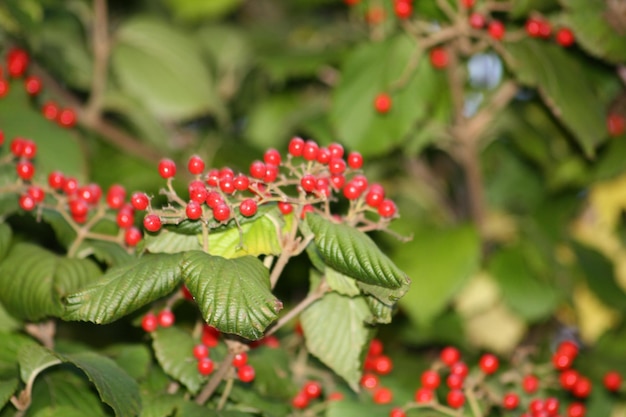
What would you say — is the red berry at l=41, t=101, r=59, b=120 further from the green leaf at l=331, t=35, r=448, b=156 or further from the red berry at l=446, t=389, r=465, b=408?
the red berry at l=446, t=389, r=465, b=408

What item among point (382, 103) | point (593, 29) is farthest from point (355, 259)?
point (593, 29)

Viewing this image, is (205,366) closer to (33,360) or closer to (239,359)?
(239,359)

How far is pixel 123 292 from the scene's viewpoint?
103 cm

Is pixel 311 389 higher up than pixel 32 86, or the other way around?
pixel 32 86

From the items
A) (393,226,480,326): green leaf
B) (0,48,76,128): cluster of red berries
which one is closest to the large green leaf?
(393,226,480,326): green leaf

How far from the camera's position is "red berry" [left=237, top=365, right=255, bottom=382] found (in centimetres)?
117

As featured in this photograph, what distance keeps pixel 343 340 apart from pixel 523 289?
0.87m

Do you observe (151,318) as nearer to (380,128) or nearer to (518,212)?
(380,128)

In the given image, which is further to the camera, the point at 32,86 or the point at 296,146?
the point at 32,86

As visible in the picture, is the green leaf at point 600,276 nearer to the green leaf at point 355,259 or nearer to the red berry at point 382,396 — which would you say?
the red berry at point 382,396

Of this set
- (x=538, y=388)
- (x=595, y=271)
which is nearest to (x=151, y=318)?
(x=538, y=388)

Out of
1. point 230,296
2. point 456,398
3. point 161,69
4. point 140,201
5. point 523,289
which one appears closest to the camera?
point 230,296

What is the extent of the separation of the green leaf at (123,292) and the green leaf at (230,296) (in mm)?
39

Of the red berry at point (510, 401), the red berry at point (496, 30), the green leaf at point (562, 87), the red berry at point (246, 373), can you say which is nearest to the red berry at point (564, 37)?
the green leaf at point (562, 87)
